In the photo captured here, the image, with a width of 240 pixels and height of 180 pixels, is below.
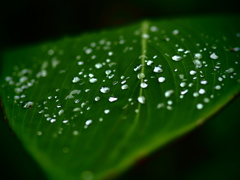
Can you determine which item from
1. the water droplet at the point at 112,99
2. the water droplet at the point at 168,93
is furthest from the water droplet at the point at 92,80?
the water droplet at the point at 168,93

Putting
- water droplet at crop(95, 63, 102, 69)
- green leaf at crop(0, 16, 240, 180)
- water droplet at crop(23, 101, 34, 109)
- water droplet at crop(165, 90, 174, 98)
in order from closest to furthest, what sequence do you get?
green leaf at crop(0, 16, 240, 180) < water droplet at crop(165, 90, 174, 98) < water droplet at crop(23, 101, 34, 109) < water droplet at crop(95, 63, 102, 69)

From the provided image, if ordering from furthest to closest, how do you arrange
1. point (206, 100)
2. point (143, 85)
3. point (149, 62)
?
point (149, 62), point (143, 85), point (206, 100)

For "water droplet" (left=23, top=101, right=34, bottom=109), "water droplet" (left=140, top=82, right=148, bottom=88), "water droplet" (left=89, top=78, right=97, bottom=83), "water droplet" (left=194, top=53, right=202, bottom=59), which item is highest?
"water droplet" (left=194, top=53, right=202, bottom=59)

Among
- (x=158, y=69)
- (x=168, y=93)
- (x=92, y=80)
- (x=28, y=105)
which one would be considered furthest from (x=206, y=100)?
(x=28, y=105)

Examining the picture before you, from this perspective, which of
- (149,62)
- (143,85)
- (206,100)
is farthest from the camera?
(149,62)

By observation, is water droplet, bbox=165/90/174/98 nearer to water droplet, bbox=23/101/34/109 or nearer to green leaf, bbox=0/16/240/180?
green leaf, bbox=0/16/240/180

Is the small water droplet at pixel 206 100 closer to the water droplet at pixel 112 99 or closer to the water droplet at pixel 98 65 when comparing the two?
the water droplet at pixel 112 99

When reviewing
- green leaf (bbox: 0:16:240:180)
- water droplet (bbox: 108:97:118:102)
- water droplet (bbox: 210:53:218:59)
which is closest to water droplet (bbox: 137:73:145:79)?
green leaf (bbox: 0:16:240:180)

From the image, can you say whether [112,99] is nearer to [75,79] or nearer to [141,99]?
[141,99]
